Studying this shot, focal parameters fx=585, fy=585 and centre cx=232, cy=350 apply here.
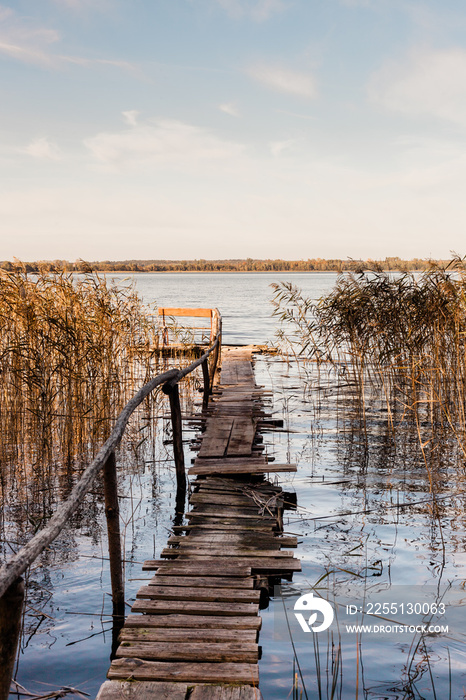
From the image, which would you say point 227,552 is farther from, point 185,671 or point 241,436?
point 241,436

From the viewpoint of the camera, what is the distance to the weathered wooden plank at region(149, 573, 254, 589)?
372 centimetres

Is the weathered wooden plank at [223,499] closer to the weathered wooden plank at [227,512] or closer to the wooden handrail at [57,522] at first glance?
the weathered wooden plank at [227,512]

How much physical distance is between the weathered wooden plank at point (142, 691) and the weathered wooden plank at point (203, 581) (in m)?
1.00

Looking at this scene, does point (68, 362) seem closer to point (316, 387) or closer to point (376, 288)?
point (376, 288)

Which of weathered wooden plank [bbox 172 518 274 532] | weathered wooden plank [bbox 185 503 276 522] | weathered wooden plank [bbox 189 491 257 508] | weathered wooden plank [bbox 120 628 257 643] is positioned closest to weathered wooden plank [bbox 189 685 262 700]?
weathered wooden plank [bbox 120 628 257 643]

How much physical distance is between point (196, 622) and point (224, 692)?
619 millimetres

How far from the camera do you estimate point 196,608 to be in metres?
3.42

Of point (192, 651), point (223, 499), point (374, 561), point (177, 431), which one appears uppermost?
point (177, 431)

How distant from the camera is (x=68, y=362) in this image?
25.9ft

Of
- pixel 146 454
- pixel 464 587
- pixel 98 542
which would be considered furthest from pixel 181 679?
pixel 146 454

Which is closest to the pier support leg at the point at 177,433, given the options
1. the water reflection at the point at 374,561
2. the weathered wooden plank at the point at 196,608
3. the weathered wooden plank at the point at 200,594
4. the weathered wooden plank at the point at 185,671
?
the water reflection at the point at 374,561

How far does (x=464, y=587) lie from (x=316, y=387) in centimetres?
1042

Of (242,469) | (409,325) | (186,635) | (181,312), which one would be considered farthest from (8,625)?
(181,312)

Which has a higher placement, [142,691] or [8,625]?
[8,625]
